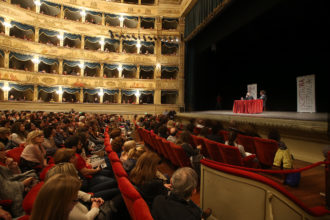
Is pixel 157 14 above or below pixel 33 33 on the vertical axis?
above

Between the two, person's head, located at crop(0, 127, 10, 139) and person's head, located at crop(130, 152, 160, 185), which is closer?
person's head, located at crop(130, 152, 160, 185)

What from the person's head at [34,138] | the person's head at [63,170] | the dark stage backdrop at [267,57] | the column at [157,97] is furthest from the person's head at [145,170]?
the column at [157,97]

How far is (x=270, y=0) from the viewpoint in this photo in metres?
6.25

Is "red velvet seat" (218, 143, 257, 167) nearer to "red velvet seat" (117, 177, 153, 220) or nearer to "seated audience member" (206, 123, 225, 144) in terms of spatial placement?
"seated audience member" (206, 123, 225, 144)

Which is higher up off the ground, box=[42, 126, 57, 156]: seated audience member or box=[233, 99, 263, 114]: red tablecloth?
box=[233, 99, 263, 114]: red tablecloth

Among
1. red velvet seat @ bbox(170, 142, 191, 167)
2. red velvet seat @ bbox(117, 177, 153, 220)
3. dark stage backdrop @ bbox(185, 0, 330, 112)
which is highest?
dark stage backdrop @ bbox(185, 0, 330, 112)

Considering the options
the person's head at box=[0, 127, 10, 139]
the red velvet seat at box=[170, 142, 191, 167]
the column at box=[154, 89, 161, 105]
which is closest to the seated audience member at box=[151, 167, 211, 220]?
the red velvet seat at box=[170, 142, 191, 167]

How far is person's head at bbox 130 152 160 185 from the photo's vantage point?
1707 mm

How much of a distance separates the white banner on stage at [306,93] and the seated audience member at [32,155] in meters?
8.48

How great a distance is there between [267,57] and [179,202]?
9617 millimetres

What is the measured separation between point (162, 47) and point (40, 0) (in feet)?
30.3

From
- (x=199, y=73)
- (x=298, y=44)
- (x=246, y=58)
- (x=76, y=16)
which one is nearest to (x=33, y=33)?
(x=76, y=16)

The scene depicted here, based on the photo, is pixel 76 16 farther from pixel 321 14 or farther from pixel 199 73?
pixel 321 14

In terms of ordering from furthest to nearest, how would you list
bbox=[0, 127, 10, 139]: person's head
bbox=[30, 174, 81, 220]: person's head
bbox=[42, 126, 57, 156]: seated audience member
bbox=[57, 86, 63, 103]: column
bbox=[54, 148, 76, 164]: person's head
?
bbox=[57, 86, 63, 103]: column
bbox=[42, 126, 57, 156]: seated audience member
bbox=[0, 127, 10, 139]: person's head
bbox=[54, 148, 76, 164]: person's head
bbox=[30, 174, 81, 220]: person's head
